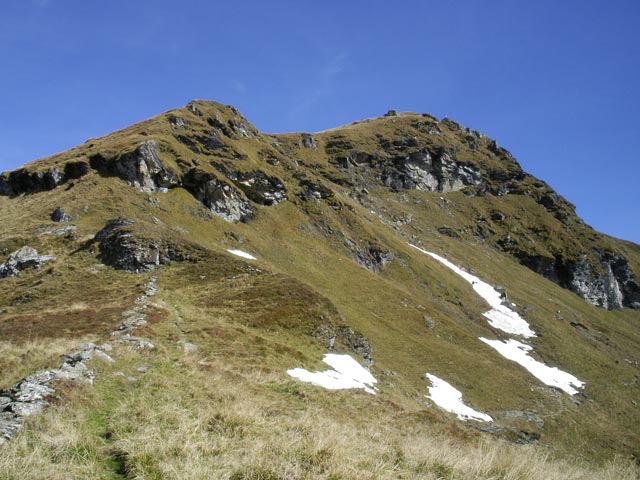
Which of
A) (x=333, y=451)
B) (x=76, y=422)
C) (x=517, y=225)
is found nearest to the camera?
(x=333, y=451)

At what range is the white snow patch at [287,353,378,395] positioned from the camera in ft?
75.4

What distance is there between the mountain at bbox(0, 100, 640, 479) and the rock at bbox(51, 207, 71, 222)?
0.65 ft

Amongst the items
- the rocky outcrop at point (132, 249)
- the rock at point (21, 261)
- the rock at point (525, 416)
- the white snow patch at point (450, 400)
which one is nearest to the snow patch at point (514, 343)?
the rock at point (525, 416)

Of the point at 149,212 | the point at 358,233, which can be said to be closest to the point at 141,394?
the point at 149,212

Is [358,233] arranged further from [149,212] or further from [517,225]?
[517,225]

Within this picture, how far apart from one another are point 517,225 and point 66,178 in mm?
140637

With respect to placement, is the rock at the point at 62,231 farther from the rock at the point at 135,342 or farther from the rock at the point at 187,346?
the rock at the point at 187,346

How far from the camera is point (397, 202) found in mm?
140250

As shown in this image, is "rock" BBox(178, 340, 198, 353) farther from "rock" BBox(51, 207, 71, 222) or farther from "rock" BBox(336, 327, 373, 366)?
"rock" BBox(51, 207, 71, 222)

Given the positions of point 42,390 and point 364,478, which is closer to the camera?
point 364,478

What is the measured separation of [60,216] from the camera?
168 ft

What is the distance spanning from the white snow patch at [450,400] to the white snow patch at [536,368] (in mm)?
23095

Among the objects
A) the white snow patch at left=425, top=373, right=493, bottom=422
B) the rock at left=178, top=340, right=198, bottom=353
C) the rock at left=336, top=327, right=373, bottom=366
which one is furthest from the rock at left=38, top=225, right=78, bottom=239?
the white snow patch at left=425, top=373, right=493, bottom=422

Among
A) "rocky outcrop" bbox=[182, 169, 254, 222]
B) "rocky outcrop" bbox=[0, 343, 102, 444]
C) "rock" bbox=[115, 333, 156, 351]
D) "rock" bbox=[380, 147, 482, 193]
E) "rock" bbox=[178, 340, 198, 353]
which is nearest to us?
"rocky outcrop" bbox=[0, 343, 102, 444]
